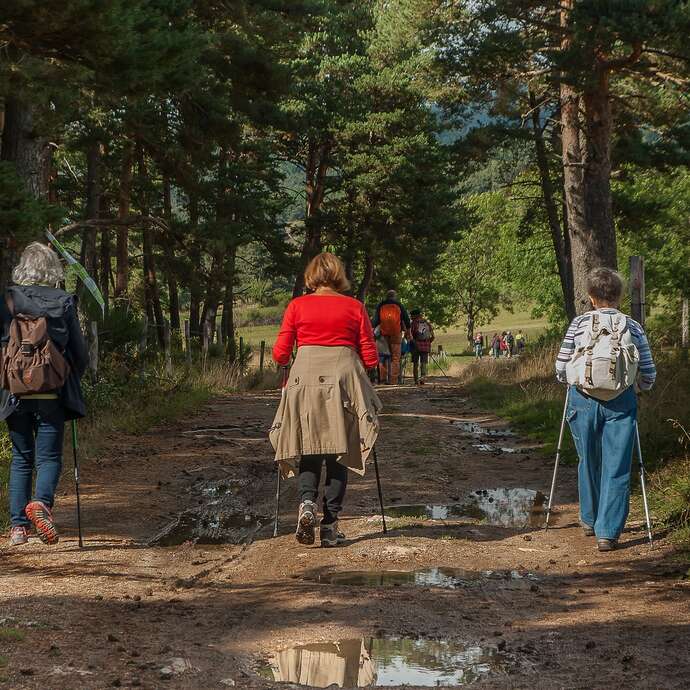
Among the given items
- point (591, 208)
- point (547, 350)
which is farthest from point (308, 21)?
point (547, 350)

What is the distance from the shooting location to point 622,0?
43.8ft

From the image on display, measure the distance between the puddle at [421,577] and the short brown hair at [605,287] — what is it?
7.16 ft

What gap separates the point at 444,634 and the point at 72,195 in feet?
100

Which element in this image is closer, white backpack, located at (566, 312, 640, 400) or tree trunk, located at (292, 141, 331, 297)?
white backpack, located at (566, 312, 640, 400)

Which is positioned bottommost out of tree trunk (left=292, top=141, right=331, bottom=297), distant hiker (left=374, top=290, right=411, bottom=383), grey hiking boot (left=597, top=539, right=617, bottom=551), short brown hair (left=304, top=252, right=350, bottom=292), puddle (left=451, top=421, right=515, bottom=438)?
puddle (left=451, top=421, right=515, bottom=438)

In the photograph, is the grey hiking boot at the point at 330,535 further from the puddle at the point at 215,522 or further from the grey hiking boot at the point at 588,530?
the grey hiking boot at the point at 588,530

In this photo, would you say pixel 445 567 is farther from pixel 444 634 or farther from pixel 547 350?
pixel 547 350

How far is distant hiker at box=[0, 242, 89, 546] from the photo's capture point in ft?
24.0

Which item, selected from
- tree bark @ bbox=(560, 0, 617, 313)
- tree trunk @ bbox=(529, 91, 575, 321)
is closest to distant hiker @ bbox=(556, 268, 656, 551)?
tree bark @ bbox=(560, 0, 617, 313)

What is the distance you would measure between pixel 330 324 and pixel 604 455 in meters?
2.18

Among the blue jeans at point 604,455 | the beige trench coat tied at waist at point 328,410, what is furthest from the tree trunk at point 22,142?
the blue jeans at point 604,455

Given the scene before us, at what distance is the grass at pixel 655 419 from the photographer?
8.42 metres

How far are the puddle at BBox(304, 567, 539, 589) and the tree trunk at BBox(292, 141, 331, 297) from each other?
104 feet

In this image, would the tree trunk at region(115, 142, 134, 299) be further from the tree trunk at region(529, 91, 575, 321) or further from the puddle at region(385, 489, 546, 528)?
the puddle at region(385, 489, 546, 528)
